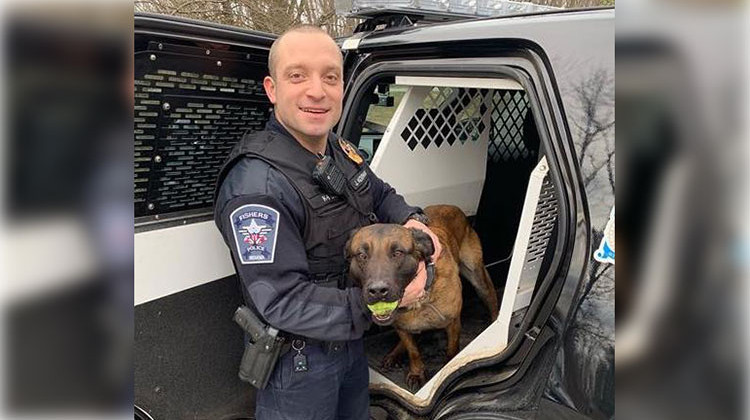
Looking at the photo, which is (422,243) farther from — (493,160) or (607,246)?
(493,160)

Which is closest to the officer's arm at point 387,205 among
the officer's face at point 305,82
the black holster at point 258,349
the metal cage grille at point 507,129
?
the officer's face at point 305,82

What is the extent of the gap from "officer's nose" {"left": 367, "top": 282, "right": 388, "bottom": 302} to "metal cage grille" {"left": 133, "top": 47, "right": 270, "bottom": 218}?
0.62m

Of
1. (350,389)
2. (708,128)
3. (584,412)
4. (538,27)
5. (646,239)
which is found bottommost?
(350,389)

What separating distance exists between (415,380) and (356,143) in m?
1.16

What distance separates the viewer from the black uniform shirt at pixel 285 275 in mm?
1737

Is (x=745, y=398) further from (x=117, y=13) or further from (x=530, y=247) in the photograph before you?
(x=530, y=247)

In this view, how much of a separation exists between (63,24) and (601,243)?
1280 mm

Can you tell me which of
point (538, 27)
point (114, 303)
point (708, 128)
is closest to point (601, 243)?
point (538, 27)

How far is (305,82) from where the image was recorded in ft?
6.22

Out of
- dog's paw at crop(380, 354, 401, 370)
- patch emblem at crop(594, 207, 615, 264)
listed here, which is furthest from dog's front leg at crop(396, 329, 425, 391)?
patch emblem at crop(594, 207, 615, 264)

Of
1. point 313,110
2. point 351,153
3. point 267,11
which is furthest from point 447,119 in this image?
point 267,11

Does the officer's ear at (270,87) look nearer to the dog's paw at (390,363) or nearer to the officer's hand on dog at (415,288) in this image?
the officer's hand on dog at (415,288)

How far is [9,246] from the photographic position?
0.49 meters

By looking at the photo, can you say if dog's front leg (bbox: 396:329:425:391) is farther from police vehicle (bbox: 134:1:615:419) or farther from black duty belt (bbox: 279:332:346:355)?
black duty belt (bbox: 279:332:346:355)
